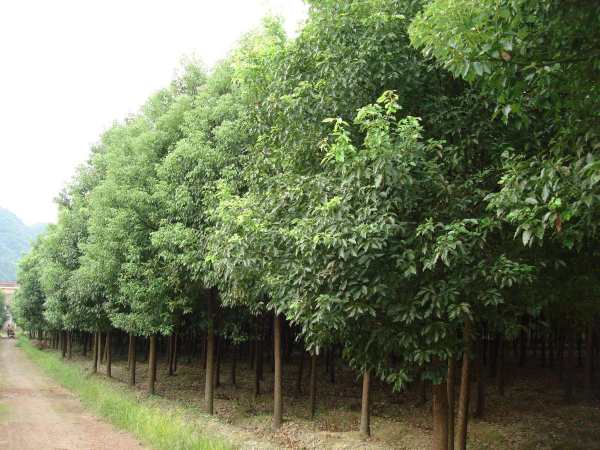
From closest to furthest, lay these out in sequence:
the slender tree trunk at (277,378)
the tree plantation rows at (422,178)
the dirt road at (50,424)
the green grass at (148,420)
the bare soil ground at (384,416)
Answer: the tree plantation rows at (422,178), the green grass at (148,420), the dirt road at (50,424), the bare soil ground at (384,416), the slender tree trunk at (277,378)

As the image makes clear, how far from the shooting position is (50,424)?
15.6m

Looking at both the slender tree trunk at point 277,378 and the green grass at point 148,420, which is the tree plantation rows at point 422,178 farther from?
the slender tree trunk at point 277,378

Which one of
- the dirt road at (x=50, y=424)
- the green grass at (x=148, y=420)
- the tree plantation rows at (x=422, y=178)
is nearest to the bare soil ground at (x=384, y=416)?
the green grass at (x=148, y=420)

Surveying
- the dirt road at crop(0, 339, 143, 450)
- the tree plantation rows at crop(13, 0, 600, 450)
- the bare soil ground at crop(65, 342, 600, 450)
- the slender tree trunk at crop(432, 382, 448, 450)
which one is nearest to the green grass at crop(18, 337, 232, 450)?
the dirt road at crop(0, 339, 143, 450)

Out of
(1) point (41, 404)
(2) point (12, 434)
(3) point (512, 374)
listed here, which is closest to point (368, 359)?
(2) point (12, 434)

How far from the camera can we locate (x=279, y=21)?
1126 centimetres

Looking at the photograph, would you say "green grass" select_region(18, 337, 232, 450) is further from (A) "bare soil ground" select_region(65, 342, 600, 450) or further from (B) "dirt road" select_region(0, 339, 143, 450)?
(A) "bare soil ground" select_region(65, 342, 600, 450)

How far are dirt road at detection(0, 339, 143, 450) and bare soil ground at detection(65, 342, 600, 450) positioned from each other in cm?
278

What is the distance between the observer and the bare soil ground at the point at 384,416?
1411 cm

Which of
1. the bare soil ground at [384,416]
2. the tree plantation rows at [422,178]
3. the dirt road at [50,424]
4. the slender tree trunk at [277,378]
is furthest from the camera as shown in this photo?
the slender tree trunk at [277,378]

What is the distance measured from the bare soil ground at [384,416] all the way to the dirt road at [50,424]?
9.12ft

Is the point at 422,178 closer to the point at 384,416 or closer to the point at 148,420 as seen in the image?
the point at 148,420

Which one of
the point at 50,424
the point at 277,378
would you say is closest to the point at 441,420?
the point at 277,378

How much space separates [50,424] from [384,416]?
1117cm
